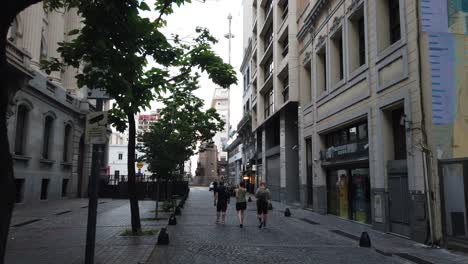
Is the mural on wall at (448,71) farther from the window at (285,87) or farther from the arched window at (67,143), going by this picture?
the arched window at (67,143)

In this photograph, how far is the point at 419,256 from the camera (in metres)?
10.2

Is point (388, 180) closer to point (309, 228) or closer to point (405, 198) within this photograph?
point (405, 198)

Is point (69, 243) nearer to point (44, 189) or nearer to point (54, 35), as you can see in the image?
point (44, 189)

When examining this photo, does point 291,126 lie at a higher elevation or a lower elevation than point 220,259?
higher

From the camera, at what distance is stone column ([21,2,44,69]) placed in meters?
25.2

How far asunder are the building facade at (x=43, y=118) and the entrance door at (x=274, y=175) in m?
16.0

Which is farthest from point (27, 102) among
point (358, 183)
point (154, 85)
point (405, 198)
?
point (405, 198)

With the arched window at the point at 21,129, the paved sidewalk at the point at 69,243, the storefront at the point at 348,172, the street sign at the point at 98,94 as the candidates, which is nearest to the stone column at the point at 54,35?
the arched window at the point at 21,129

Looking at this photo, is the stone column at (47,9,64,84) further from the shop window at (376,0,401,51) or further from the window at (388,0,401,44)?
the window at (388,0,401,44)

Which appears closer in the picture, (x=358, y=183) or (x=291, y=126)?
(x=358, y=183)

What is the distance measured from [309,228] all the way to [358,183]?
12.2 feet

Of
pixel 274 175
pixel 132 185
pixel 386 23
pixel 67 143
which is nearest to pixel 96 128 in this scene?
pixel 132 185

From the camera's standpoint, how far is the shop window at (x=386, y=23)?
15.5m

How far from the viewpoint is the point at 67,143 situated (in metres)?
33.2
